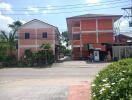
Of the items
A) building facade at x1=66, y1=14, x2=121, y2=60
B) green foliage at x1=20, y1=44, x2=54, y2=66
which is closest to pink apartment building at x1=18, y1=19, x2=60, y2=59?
building facade at x1=66, y1=14, x2=121, y2=60

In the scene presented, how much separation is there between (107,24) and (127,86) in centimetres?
5011

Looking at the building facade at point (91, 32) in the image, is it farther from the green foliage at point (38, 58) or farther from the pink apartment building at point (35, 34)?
the green foliage at point (38, 58)

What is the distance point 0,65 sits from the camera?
45125 mm

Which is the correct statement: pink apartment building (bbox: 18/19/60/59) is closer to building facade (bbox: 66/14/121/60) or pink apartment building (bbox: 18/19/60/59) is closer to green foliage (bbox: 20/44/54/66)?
building facade (bbox: 66/14/121/60)

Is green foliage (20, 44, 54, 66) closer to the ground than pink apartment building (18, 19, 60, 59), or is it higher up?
closer to the ground

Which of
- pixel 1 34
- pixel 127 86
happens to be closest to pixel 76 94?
pixel 127 86

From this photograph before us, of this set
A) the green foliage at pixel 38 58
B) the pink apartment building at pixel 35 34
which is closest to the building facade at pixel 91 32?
the pink apartment building at pixel 35 34

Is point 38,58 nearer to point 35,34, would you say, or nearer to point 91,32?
point 35,34

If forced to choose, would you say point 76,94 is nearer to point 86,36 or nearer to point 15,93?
point 15,93

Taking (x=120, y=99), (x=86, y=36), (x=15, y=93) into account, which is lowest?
(x=15, y=93)

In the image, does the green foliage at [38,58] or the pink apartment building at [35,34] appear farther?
the pink apartment building at [35,34]

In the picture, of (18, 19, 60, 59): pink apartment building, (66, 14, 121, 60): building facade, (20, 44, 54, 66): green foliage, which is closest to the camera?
(20, 44, 54, 66): green foliage

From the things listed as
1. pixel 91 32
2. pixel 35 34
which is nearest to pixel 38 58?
pixel 35 34

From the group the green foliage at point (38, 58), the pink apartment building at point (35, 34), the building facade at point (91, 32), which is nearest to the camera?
the green foliage at point (38, 58)
